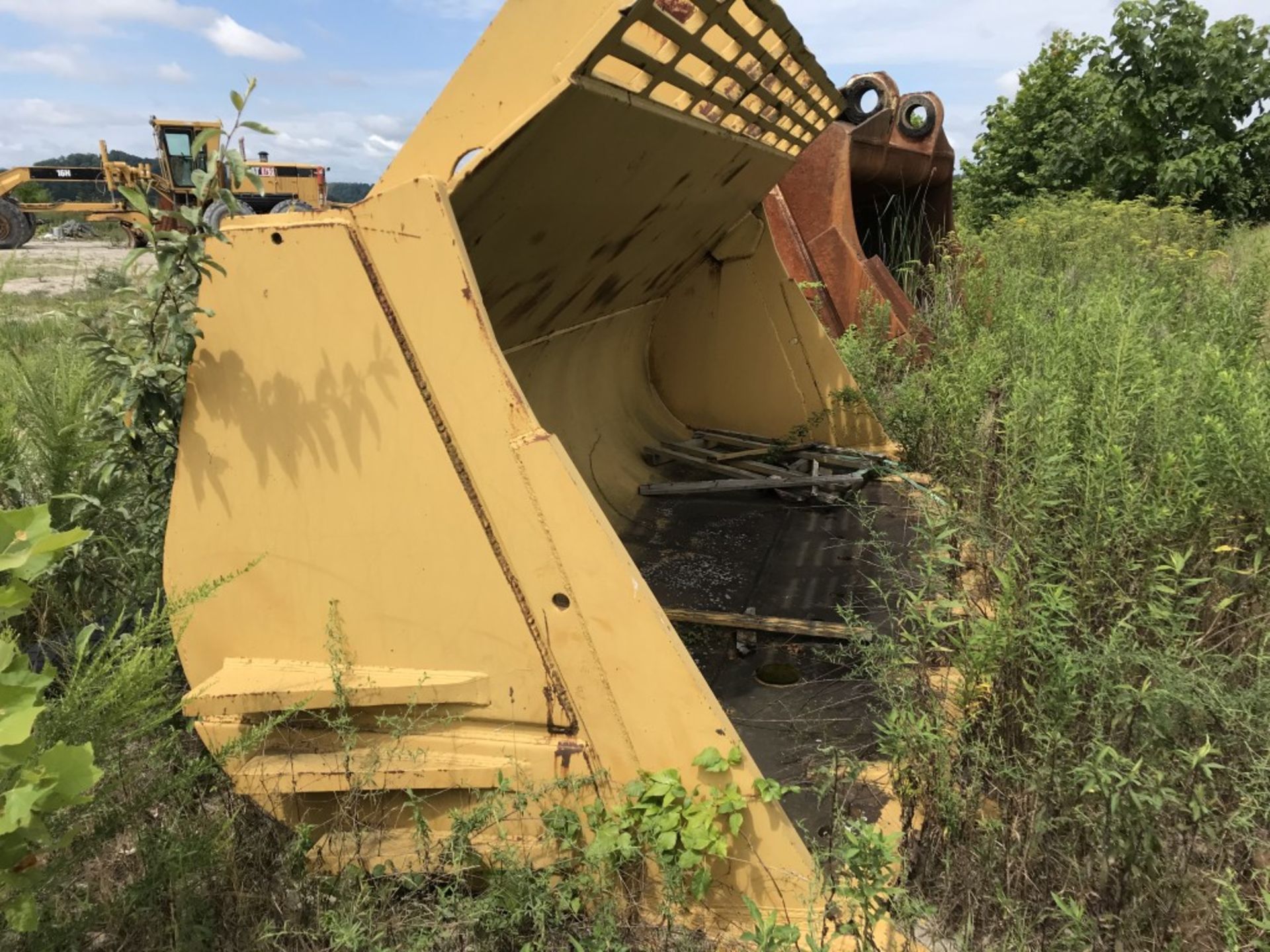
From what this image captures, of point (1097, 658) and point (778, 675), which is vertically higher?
point (1097, 658)

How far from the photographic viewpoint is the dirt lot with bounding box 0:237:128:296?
3.27 m

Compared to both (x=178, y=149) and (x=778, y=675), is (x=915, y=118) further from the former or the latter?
(x=178, y=149)

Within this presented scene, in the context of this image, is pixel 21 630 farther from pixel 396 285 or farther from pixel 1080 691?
pixel 1080 691

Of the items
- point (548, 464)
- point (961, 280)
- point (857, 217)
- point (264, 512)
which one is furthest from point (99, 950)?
point (857, 217)

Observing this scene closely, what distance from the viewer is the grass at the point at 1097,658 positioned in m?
1.59

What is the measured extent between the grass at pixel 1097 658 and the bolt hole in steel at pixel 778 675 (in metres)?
0.29

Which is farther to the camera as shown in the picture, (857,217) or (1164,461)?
(857,217)

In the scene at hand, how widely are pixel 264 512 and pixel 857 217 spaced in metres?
6.29

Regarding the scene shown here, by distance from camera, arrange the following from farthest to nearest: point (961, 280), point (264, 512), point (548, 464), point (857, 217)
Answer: point (857, 217)
point (961, 280)
point (264, 512)
point (548, 464)

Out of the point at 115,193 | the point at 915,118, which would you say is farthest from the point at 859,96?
the point at 115,193

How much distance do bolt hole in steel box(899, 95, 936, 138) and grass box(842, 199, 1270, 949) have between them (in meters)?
2.66

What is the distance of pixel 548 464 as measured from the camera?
1662 millimetres

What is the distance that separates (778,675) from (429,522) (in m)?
1.36

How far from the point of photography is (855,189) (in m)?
6.30
